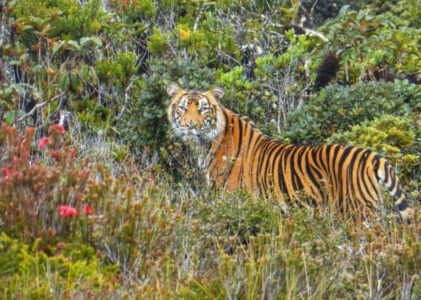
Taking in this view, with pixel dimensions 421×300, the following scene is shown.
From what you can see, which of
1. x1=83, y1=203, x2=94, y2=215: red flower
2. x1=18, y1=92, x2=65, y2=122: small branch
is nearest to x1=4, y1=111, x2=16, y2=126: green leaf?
x1=18, y1=92, x2=65, y2=122: small branch

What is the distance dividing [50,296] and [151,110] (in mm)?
4938

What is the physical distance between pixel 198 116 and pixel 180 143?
300 mm

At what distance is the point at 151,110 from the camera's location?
10891 mm

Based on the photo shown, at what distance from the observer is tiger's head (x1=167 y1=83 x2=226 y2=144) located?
9938 millimetres

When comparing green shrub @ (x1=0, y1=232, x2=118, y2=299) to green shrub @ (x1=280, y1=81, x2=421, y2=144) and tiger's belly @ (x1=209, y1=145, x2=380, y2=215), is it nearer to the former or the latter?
tiger's belly @ (x1=209, y1=145, x2=380, y2=215)

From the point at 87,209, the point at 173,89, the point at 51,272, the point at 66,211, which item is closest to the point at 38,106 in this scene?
the point at 173,89

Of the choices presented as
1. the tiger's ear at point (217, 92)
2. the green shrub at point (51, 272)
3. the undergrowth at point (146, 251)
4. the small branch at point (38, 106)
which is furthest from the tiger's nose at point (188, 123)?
the green shrub at point (51, 272)

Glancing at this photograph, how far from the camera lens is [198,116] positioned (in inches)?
393

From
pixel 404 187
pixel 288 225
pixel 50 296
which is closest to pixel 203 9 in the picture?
pixel 404 187

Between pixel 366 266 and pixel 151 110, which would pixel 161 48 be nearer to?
pixel 151 110

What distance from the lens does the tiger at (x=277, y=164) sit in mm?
8758

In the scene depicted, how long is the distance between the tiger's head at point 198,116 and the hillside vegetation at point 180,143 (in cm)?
21

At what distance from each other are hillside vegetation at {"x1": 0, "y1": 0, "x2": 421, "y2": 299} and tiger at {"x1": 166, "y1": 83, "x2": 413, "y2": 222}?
0.22 metres

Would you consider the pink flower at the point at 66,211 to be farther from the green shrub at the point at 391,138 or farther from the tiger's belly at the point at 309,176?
the green shrub at the point at 391,138
